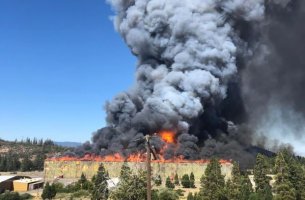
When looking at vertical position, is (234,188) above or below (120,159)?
below

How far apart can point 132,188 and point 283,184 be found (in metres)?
30.6

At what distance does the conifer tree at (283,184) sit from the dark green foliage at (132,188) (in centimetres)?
2656

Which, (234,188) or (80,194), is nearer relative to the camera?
(234,188)

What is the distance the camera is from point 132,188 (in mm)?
40906

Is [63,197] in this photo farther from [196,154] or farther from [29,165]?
[29,165]

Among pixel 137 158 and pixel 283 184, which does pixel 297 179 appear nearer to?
pixel 283 184

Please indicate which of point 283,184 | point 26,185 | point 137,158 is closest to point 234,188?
point 283,184

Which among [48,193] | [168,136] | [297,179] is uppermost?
[168,136]

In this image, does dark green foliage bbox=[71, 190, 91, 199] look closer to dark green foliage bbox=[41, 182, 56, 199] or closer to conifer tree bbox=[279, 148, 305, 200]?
dark green foliage bbox=[41, 182, 56, 199]

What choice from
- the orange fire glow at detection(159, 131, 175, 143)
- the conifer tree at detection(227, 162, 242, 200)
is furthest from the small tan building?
the conifer tree at detection(227, 162, 242, 200)

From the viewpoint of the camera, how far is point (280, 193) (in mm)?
61719

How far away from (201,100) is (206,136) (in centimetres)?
1227

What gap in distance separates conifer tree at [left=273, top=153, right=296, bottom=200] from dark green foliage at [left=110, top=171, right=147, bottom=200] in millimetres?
26560

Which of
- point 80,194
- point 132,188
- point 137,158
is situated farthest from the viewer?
point 137,158
